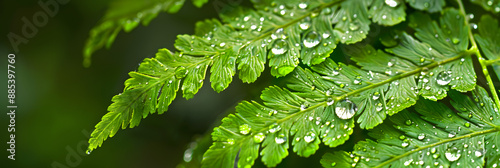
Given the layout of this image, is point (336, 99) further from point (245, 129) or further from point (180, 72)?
point (180, 72)

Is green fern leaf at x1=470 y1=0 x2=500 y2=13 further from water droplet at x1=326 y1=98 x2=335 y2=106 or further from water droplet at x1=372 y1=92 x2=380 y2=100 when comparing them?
water droplet at x1=326 y1=98 x2=335 y2=106

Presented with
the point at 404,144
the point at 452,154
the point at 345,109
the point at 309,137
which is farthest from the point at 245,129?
the point at 452,154

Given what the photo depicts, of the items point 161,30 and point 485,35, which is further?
point 161,30

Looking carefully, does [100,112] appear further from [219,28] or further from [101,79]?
[219,28]

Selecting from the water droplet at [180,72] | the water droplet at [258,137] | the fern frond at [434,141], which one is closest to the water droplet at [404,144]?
the fern frond at [434,141]

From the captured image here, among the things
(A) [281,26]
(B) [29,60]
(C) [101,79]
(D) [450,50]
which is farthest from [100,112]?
(D) [450,50]

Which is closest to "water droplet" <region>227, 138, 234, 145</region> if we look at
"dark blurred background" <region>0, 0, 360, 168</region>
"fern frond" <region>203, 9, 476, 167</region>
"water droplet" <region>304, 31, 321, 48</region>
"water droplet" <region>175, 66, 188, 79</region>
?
"fern frond" <region>203, 9, 476, 167</region>
